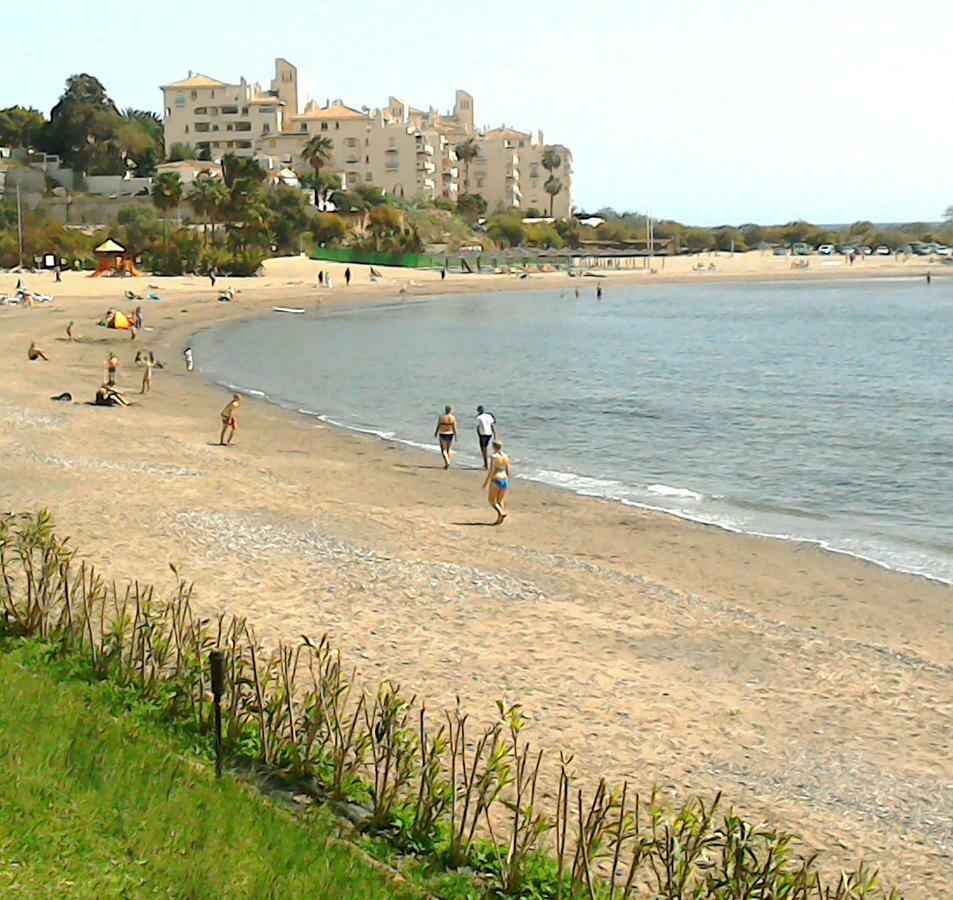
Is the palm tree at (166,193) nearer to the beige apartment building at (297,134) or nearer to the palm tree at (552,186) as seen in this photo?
the beige apartment building at (297,134)

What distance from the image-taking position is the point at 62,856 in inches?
243

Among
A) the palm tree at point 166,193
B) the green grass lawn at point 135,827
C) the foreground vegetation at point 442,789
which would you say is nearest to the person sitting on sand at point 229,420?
the foreground vegetation at point 442,789

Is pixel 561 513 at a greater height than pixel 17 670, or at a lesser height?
lesser

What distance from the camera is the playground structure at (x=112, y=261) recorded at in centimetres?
8488

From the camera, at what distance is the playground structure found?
84875mm

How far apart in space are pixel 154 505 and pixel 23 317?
1786 inches

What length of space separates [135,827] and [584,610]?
8257 mm

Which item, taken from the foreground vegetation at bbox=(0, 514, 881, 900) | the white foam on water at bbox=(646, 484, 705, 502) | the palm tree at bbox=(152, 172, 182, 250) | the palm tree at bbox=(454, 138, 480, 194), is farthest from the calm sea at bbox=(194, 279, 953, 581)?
the palm tree at bbox=(454, 138, 480, 194)

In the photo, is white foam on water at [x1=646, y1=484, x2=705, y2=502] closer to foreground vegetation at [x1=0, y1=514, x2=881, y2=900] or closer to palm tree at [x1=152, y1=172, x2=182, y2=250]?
foreground vegetation at [x1=0, y1=514, x2=881, y2=900]

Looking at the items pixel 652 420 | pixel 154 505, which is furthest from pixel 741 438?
pixel 154 505

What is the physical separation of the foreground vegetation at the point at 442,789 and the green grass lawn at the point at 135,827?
0.26m

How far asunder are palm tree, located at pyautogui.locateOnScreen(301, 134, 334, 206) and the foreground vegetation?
11472 centimetres

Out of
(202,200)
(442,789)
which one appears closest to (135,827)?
(442,789)

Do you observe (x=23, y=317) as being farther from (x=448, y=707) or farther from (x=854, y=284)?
(x=854, y=284)
